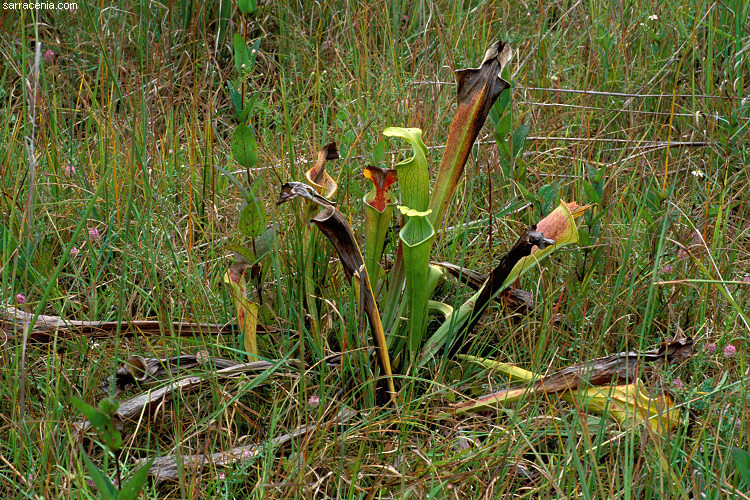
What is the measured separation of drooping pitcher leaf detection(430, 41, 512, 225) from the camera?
1299 mm

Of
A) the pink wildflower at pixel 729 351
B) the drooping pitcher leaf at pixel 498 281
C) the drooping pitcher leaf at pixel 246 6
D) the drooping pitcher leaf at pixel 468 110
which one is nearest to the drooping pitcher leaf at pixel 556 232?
the drooping pitcher leaf at pixel 498 281

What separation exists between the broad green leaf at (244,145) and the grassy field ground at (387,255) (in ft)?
0.19

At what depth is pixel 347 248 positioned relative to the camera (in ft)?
4.06

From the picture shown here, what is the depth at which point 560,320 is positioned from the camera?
4.97ft

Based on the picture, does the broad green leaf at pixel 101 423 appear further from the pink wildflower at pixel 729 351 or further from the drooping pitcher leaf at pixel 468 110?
the pink wildflower at pixel 729 351

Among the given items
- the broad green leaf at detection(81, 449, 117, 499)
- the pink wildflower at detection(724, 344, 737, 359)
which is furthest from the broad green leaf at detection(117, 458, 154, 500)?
the pink wildflower at detection(724, 344, 737, 359)

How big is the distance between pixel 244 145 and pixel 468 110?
0.55 m

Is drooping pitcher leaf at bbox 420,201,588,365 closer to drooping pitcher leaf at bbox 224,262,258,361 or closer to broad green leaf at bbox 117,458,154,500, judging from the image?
drooping pitcher leaf at bbox 224,262,258,361

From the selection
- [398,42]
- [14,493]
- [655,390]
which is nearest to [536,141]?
[398,42]

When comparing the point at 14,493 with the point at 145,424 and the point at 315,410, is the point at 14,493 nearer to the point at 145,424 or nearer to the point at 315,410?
the point at 145,424

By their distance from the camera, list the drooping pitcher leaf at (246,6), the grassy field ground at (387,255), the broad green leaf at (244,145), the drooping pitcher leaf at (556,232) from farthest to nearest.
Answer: the drooping pitcher leaf at (246,6)
the broad green leaf at (244,145)
the drooping pitcher leaf at (556,232)
the grassy field ground at (387,255)

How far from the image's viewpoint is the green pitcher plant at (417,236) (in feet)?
4.08

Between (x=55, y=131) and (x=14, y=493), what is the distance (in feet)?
4.26

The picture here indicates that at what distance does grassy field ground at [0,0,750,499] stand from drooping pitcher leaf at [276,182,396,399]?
0.20ft
